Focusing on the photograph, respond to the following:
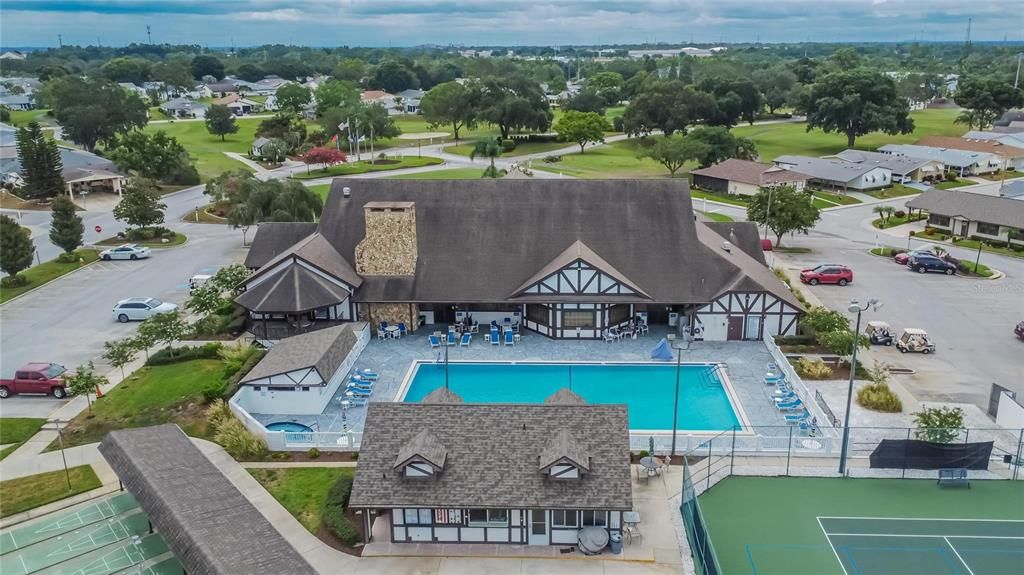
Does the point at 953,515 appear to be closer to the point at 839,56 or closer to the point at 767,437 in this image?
the point at 767,437

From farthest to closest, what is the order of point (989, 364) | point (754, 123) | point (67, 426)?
point (754, 123) < point (989, 364) < point (67, 426)

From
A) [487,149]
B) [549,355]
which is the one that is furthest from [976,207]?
[487,149]

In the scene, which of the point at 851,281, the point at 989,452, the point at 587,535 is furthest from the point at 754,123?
the point at 587,535

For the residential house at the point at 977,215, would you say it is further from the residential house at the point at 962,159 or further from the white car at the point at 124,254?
the white car at the point at 124,254

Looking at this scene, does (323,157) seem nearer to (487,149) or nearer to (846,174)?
(487,149)

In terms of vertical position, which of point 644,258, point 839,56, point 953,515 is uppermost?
point 839,56
